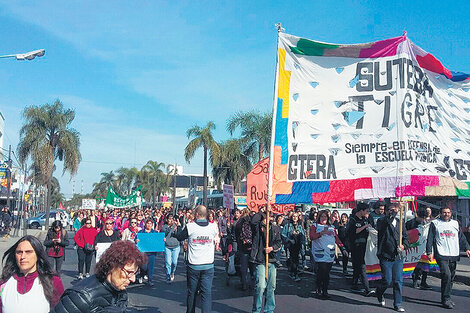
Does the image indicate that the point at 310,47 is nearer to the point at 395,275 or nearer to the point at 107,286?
the point at 395,275

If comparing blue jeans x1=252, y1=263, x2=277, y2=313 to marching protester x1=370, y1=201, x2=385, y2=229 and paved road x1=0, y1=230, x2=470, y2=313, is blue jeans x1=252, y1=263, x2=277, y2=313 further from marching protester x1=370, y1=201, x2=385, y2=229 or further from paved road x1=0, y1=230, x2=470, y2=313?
marching protester x1=370, y1=201, x2=385, y2=229

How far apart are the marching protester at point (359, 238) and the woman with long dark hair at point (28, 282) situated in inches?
272

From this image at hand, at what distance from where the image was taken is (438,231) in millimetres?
8656

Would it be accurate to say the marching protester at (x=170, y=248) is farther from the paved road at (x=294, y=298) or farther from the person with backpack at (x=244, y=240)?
the person with backpack at (x=244, y=240)

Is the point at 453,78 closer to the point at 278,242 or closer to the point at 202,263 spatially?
the point at 278,242

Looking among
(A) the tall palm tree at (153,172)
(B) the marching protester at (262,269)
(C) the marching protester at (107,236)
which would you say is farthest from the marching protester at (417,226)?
(A) the tall palm tree at (153,172)

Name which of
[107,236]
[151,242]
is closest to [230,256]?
[151,242]

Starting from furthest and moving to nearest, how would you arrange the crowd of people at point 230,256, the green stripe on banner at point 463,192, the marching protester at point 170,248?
the marching protester at point 170,248
the green stripe on banner at point 463,192
the crowd of people at point 230,256

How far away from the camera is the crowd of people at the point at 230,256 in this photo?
304cm

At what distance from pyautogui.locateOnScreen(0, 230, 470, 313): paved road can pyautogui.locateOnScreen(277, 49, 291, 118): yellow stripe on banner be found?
3.62 metres

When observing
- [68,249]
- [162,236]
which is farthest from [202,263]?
[68,249]

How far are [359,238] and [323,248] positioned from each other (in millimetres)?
1416

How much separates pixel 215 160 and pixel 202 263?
3083 cm

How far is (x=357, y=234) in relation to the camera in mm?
9703
